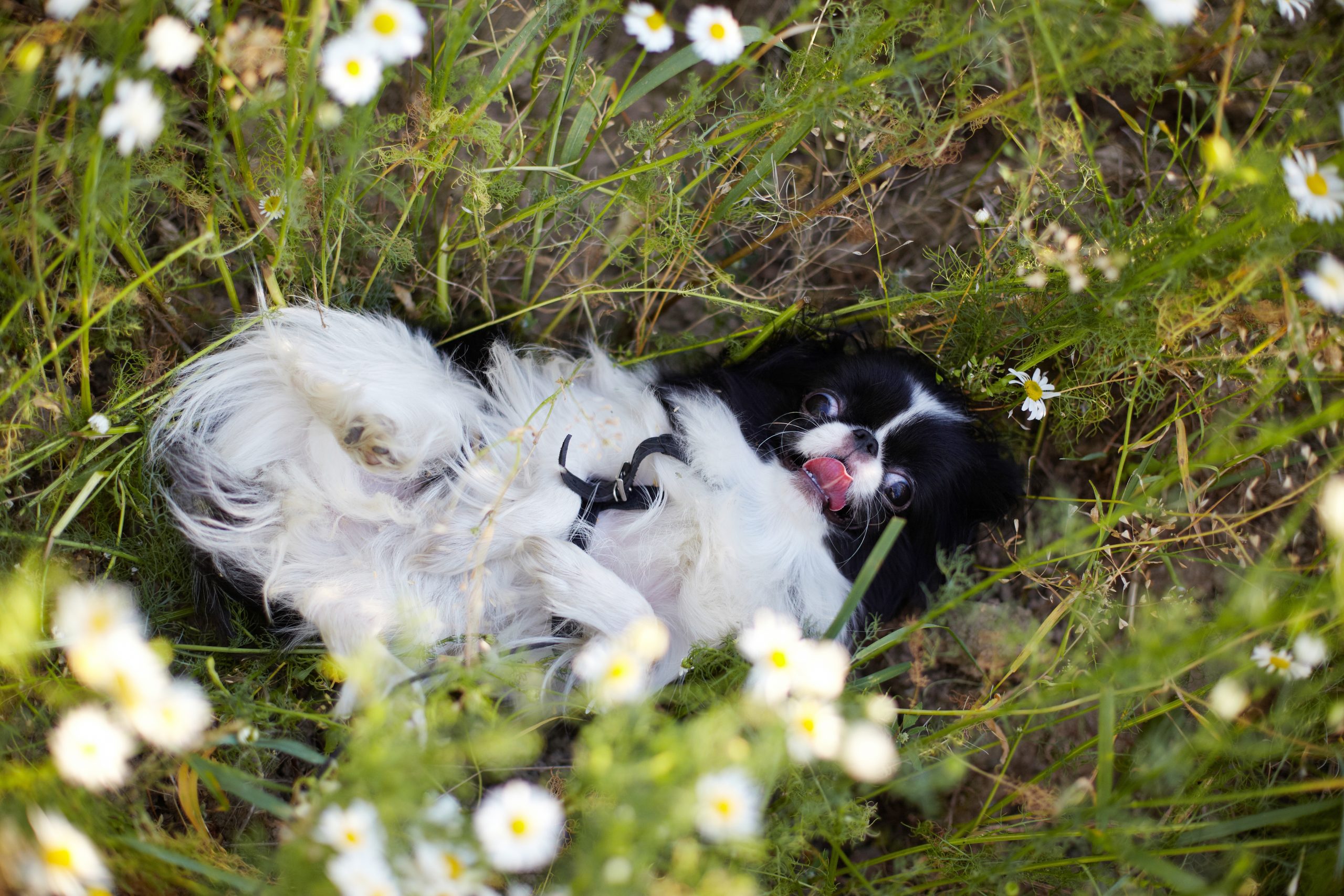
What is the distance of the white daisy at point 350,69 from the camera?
1.81 m

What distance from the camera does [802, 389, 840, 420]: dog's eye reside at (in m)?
2.88

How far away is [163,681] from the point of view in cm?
151

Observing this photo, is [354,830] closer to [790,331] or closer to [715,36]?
[715,36]

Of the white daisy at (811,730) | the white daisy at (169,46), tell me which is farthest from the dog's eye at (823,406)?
the white daisy at (169,46)

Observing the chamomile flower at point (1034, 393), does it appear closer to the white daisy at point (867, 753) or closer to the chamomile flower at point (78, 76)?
the white daisy at point (867, 753)

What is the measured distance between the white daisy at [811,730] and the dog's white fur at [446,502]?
0.95 m

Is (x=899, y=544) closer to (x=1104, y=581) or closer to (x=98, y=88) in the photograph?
(x=1104, y=581)

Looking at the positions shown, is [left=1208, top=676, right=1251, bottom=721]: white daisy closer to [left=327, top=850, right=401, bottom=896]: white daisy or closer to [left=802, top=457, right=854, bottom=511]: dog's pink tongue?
[left=802, top=457, right=854, bottom=511]: dog's pink tongue

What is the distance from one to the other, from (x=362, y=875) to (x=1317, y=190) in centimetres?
243

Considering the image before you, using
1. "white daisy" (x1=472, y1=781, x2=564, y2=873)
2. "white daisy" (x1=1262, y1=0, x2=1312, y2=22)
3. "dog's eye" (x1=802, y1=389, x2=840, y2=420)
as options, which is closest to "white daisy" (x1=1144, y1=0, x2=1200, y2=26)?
"white daisy" (x1=1262, y1=0, x2=1312, y2=22)

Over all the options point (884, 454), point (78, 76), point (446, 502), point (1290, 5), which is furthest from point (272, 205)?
point (1290, 5)

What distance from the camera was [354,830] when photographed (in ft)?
4.81

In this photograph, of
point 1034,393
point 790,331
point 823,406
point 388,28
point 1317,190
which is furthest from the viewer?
point 790,331

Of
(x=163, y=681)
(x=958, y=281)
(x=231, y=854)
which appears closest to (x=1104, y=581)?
(x=958, y=281)
